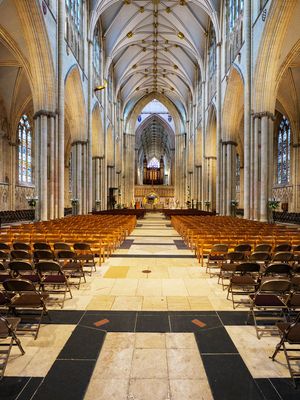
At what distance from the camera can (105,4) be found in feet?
90.1

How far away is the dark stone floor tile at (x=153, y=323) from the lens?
15.6ft

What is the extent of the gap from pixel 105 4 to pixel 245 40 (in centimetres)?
1410

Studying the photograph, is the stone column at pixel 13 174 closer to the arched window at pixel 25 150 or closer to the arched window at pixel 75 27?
the arched window at pixel 25 150

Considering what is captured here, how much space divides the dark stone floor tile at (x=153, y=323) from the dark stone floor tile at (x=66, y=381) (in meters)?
1.22

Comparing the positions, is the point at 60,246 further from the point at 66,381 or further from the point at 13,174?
the point at 13,174

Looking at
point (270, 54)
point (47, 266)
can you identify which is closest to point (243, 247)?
point (47, 266)

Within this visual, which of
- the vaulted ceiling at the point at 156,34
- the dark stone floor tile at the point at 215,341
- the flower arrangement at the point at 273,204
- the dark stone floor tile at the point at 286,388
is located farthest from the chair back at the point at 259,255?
the vaulted ceiling at the point at 156,34

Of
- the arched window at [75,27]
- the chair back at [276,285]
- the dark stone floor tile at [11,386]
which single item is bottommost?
the dark stone floor tile at [11,386]

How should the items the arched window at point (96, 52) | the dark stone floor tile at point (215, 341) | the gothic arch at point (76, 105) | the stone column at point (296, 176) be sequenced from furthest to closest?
the arched window at point (96, 52)
the stone column at point (296, 176)
the gothic arch at point (76, 105)
the dark stone floor tile at point (215, 341)

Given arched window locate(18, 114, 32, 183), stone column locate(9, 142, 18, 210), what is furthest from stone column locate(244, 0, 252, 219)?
arched window locate(18, 114, 32, 183)

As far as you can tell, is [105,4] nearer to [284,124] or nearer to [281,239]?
[284,124]

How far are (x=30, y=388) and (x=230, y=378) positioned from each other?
2088 millimetres

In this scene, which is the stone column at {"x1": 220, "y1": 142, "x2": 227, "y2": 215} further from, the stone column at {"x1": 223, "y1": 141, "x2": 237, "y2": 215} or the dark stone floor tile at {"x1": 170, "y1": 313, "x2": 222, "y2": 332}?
the dark stone floor tile at {"x1": 170, "y1": 313, "x2": 222, "y2": 332}

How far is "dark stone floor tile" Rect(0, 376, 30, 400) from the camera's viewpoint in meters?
3.10
